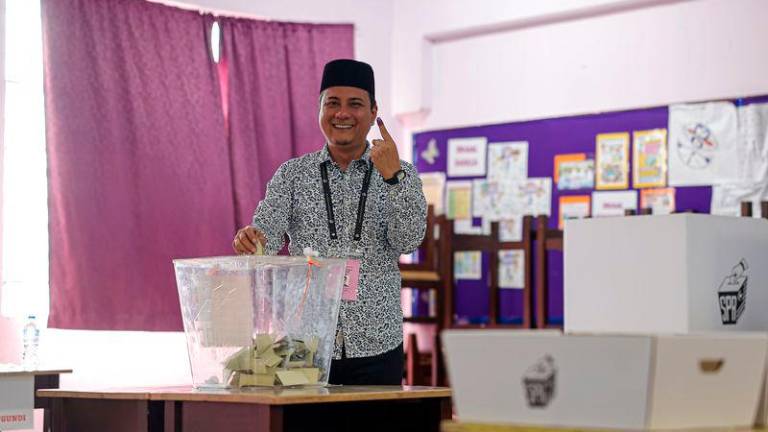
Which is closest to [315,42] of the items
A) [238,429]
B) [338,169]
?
[338,169]

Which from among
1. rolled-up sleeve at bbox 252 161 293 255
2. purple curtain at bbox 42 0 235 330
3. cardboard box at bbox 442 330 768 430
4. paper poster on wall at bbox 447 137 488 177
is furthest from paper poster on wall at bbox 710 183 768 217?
cardboard box at bbox 442 330 768 430

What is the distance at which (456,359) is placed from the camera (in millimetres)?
1557

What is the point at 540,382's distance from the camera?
4.91 ft

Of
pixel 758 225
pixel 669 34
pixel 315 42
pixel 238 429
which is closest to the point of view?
pixel 758 225

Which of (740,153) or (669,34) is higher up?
(669,34)

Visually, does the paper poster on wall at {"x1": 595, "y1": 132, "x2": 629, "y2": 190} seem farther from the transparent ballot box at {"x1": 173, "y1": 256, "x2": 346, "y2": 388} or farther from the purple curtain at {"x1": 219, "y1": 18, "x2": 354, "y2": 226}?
the transparent ballot box at {"x1": 173, "y1": 256, "x2": 346, "y2": 388}

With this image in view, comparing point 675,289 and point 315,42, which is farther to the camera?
point 315,42

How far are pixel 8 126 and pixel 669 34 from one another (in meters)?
3.28

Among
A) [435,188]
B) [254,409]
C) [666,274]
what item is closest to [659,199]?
[435,188]

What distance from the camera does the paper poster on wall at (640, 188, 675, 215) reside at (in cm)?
554

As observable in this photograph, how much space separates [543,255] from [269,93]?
1.74 metres

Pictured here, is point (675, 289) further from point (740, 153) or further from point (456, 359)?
point (740, 153)

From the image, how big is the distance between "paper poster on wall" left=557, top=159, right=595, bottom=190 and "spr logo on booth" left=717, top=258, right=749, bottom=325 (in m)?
3.95

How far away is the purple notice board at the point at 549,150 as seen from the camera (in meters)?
5.60
